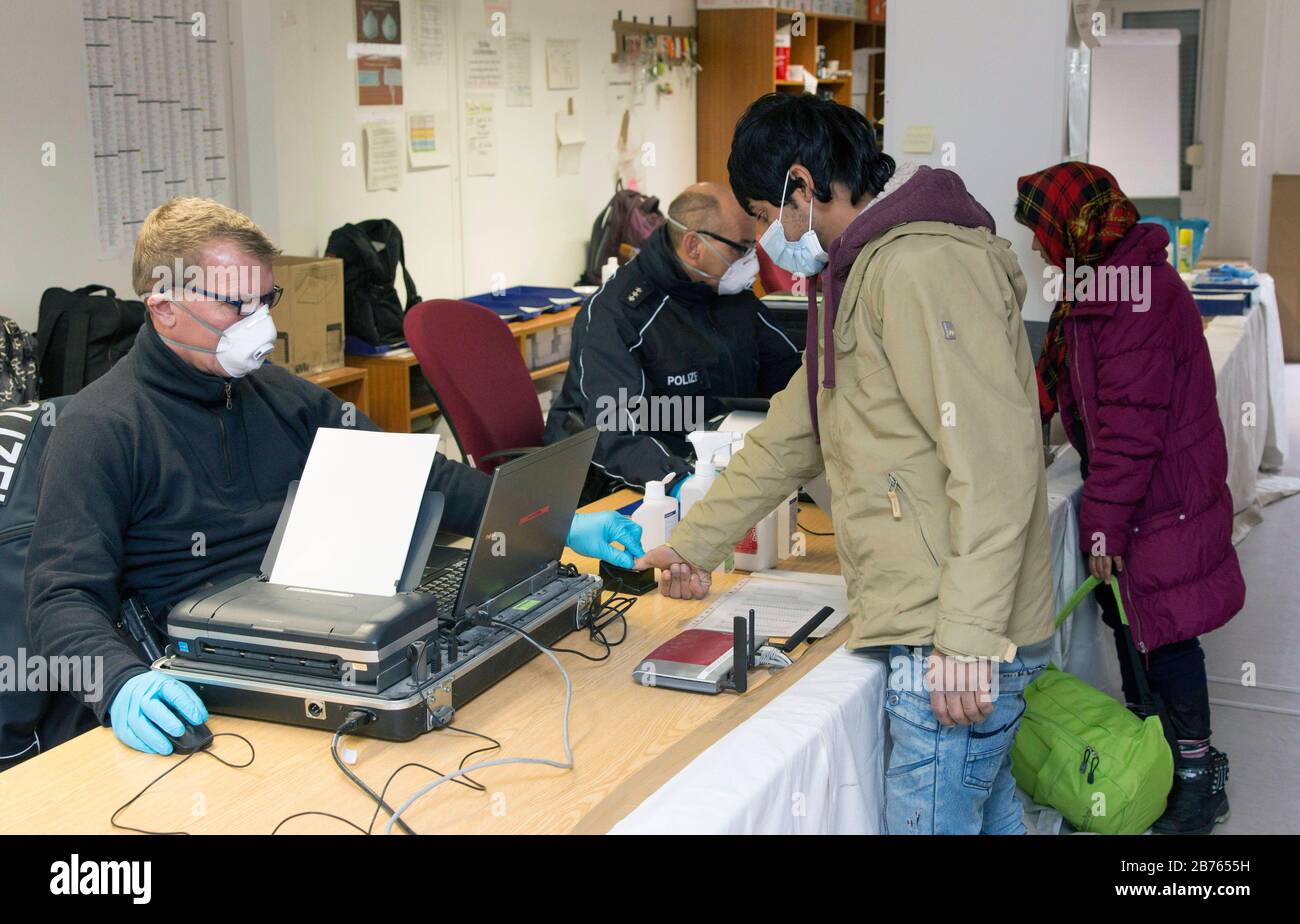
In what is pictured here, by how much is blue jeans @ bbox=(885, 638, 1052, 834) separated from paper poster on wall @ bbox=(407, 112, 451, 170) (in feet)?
12.3

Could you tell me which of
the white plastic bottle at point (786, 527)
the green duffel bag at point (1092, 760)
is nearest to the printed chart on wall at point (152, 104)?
the white plastic bottle at point (786, 527)

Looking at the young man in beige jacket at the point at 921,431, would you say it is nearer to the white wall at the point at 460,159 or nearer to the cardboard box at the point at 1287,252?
the white wall at the point at 460,159

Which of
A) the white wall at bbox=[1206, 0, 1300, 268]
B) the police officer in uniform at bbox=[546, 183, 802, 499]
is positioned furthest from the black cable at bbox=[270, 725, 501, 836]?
the white wall at bbox=[1206, 0, 1300, 268]

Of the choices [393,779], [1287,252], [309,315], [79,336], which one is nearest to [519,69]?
[309,315]

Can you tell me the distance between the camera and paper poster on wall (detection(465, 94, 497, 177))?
17.4 ft

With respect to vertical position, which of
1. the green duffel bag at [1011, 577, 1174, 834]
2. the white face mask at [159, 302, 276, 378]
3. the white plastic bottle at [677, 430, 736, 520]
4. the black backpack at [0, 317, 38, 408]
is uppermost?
the white face mask at [159, 302, 276, 378]

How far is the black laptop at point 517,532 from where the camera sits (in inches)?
68.2

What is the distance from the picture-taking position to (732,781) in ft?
4.81

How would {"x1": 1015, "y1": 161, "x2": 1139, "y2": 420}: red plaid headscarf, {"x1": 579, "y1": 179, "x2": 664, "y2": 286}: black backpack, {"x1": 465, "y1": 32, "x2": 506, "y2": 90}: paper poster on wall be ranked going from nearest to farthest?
{"x1": 1015, "y1": 161, "x2": 1139, "y2": 420}: red plaid headscarf, {"x1": 465, "y1": 32, "x2": 506, "y2": 90}: paper poster on wall, {"x1": 579, "y1": 179, "x2": 664, "y2": 286}: black backpack

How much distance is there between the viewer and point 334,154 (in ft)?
15.2

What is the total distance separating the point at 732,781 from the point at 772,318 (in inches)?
80.4

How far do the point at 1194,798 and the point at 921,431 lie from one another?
153 centimetres

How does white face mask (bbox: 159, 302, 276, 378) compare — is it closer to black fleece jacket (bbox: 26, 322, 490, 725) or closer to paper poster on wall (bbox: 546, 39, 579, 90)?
black fleece jacket (bbox: 26, 322, 490, 725)
